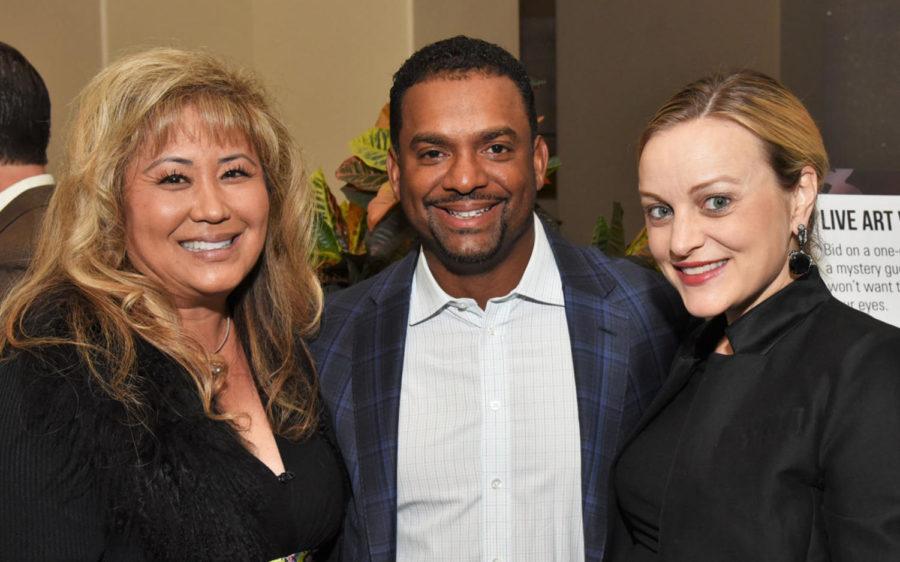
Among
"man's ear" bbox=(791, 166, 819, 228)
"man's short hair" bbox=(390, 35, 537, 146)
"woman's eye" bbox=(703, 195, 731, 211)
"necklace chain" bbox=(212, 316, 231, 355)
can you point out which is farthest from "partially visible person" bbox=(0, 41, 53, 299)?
"man's ear" bbox=(791, 166, 819, 228)

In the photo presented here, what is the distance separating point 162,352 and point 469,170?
0.79 meters

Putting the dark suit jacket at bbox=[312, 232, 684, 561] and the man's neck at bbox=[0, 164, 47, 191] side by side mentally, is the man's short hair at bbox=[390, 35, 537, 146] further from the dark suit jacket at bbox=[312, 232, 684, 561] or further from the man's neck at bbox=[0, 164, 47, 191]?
the man's neck at bbox=[0, 164, 47, 191]

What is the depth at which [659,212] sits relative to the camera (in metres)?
1.88

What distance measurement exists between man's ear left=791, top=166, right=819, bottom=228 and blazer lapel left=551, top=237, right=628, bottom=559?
2.08 ft

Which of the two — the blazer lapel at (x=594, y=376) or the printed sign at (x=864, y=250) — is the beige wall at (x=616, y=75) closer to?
the printed sign at (x=864, y=250)

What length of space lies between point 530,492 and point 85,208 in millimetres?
1082

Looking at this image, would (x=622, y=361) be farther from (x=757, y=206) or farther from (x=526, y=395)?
(x=757, y=206)

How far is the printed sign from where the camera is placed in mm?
2512

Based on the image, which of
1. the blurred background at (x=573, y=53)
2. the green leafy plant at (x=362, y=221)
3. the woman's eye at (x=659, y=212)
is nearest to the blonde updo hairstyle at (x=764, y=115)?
the woman's eye at (x=659, y=212)

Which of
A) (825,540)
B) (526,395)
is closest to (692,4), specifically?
(526,395)

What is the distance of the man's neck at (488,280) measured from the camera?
2410 millimetres

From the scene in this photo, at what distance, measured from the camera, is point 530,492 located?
87.8 inches

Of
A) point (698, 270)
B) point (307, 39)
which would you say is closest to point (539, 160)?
point (698, 270)

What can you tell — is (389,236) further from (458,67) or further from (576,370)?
(576,370)
